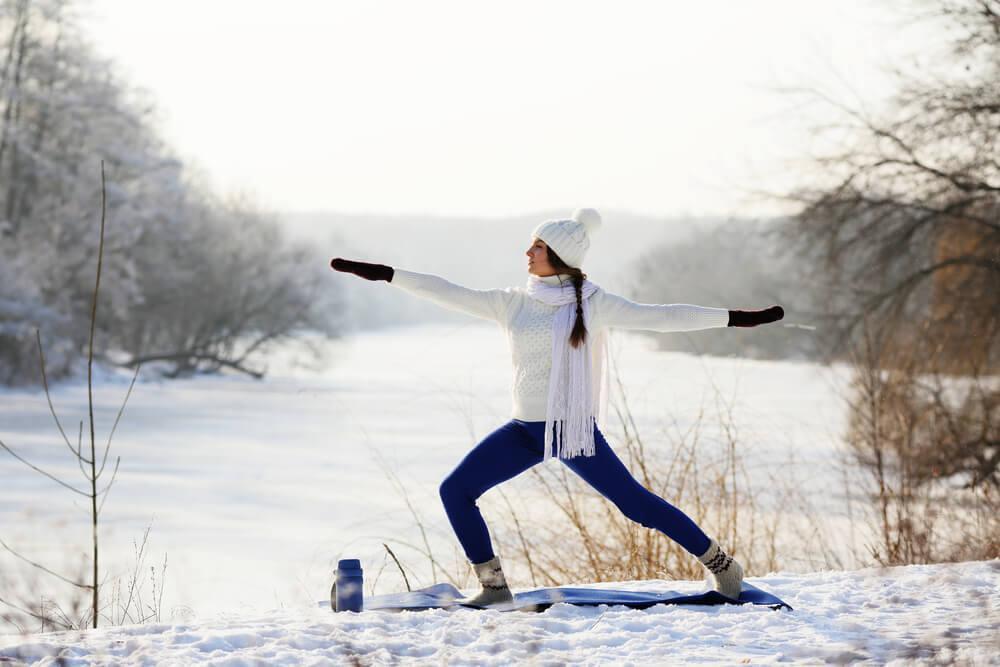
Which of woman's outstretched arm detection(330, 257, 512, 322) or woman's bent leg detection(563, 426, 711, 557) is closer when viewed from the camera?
woman's bent leg detection(563, 426, 711, 557)

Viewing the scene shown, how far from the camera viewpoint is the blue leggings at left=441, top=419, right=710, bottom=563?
3.99 metres

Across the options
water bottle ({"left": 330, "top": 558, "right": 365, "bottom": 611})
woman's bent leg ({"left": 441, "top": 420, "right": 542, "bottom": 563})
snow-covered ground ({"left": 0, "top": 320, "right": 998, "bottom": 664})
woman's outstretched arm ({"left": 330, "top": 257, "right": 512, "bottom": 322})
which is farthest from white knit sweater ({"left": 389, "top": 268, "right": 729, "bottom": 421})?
water bottle ({"left": 330, "top": 558, "right": 365, "bottom": 611})

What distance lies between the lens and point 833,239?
1106 centimetres

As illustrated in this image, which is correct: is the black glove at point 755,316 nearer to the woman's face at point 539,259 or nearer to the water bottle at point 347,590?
the woman's face at point 539,259

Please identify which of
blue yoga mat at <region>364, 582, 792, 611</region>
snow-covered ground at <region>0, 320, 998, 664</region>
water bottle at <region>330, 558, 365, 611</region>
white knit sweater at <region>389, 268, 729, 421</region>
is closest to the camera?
snow-covered ground at <region>0, 320, 998, 664</region>

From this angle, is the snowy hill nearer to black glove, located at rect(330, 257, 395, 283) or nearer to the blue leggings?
the blue leggings

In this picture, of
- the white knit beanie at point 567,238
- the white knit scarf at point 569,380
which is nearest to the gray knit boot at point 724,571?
the white knit scarf at point 569,380

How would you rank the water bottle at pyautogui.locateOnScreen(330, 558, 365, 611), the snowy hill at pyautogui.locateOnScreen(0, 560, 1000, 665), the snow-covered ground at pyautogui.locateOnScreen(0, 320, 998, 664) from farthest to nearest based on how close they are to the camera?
the water bottle at pyautogui.locateOnScreen(330, 558, 365, 611), the snow-covered ground at pyautogui.locateOnScreen(0, 320, 998, 664), the snowy hill at pyautogui.locateOnScreen(0, 560, 1000, 665)

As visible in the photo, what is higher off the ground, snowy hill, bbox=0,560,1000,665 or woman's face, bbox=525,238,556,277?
woman's face, bbox=525,238,556,277

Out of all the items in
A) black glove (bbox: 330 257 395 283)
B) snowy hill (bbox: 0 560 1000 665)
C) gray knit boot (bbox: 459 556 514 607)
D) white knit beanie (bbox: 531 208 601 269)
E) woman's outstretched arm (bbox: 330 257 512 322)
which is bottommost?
snowy hill (bbox: 0 560 1000 665)

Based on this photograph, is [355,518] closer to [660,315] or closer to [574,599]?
[574,599]

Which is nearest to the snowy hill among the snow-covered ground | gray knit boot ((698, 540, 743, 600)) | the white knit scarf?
the snow-covered ground

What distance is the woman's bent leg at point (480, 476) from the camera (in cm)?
399

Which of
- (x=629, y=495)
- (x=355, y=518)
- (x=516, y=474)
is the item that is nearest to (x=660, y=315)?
(x=629, y=495)
